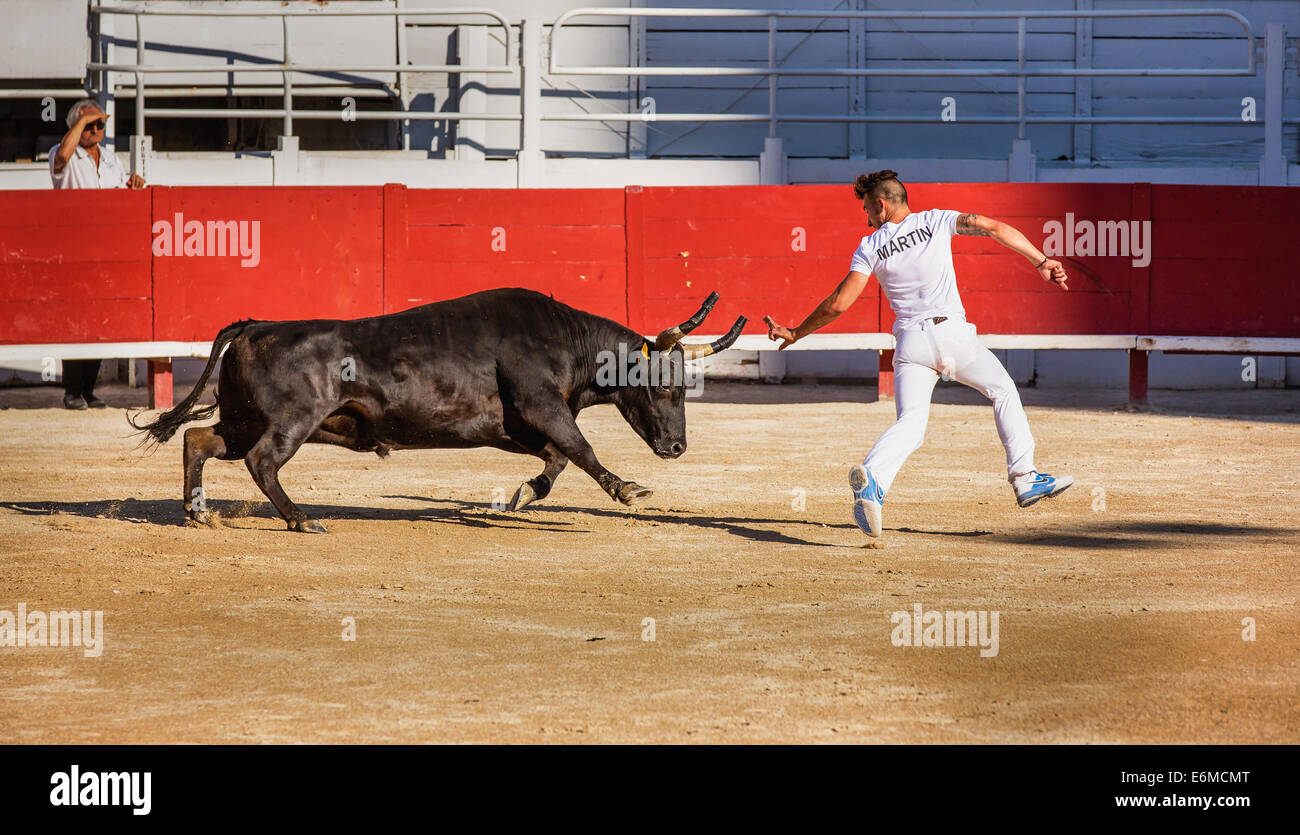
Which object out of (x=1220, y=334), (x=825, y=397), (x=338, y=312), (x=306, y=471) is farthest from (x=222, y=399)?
(x=1220, y=334)

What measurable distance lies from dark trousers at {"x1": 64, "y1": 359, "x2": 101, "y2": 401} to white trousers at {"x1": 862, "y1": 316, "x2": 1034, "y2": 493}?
294 inches

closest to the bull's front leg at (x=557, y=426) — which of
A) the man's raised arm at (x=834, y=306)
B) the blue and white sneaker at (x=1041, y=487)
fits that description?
the man's raised arm at (x=834, y=306)

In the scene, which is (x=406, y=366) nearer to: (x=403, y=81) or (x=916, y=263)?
(x=916, y=263)

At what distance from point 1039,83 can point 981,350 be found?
9437 millimetres

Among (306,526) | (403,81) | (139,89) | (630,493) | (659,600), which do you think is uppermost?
(403,81)

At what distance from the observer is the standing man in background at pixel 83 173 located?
10.7 metres

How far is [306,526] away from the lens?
6156 mm

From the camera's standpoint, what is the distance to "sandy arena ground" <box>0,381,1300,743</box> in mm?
3486

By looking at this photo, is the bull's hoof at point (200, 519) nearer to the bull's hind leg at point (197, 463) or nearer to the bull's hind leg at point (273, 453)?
the bull's hind leg at point (197, 463)

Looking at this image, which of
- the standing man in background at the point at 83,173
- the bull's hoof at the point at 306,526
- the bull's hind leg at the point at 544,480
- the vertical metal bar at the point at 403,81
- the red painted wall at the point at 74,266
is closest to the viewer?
the bull's hoof at the point at 306,526

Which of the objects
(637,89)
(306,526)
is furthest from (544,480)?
(637,89)

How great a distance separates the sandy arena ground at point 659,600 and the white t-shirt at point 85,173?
300 centimetres

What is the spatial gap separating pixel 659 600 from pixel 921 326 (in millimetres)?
1635

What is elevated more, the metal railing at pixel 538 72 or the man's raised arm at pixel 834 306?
the metal railing at pixel 538 72
